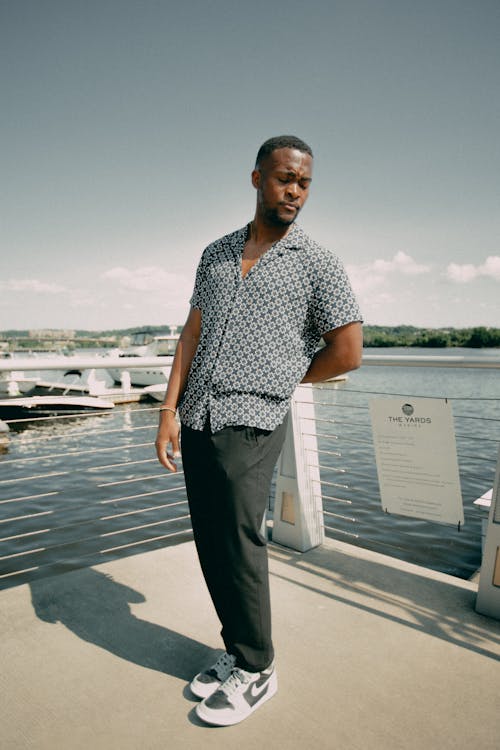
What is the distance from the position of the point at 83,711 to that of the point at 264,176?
1.66m

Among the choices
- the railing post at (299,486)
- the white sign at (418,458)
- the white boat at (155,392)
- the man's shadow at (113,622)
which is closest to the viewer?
the man's shadow at (113,622)

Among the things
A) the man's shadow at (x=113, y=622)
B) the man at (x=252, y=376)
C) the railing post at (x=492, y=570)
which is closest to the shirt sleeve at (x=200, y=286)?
the man at (x=252, y=376)

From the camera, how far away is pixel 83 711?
1.48 meters

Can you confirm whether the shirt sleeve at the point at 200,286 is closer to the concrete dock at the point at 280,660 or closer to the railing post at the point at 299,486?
the railing post at the point at 299,486

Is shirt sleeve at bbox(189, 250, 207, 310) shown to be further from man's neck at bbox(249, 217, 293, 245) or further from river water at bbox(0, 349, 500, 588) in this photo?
river water at bbox(0, 349, 500, 588)

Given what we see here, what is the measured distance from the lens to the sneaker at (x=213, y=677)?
1.53m

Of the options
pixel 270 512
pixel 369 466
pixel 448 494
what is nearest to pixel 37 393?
pixel 369 466

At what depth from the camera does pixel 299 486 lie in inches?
102

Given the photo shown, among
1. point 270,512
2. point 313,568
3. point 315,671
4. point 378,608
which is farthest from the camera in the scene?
point 270,512

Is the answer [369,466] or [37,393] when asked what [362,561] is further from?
[37,393]

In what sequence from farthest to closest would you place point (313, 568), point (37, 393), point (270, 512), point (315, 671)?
point (37, 393), point (270, 512), point (313, 568), point (315, 671)

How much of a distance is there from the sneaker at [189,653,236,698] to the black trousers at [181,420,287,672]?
0.09 meters

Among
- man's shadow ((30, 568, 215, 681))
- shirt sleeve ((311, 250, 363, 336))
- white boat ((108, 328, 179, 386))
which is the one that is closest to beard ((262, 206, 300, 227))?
shirt sleeve ((311, 250, 363, 336))

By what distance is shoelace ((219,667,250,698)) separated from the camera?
1480 millimetres
